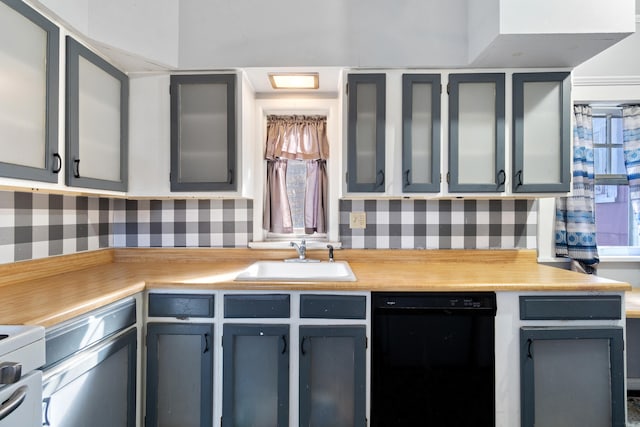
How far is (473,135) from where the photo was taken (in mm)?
1961

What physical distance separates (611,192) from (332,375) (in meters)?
2.36

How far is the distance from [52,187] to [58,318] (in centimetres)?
61

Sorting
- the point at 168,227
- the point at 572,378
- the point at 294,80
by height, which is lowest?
the point at 572,378

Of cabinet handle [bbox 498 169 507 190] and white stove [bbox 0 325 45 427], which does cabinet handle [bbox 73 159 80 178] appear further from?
cabinet handle [bbox 498 169 507 190]

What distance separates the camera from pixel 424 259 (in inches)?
88.2

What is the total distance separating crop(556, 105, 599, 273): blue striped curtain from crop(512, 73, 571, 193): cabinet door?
0.43 m

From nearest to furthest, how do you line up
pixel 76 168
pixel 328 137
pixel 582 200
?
1. pixel 76 168
2. pixel 582 200
3. pixel 328 137

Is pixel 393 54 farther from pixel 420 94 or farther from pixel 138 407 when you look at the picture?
pixel 138 407

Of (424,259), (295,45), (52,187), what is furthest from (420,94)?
(52,187)

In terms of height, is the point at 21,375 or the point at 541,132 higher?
the point at 541,132

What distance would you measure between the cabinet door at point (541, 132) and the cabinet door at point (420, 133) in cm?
45

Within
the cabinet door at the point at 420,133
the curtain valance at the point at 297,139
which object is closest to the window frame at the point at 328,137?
the curtain valance at the point at 297,139

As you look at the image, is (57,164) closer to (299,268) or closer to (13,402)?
(13,402)

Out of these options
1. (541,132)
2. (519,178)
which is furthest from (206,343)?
(541,132)
